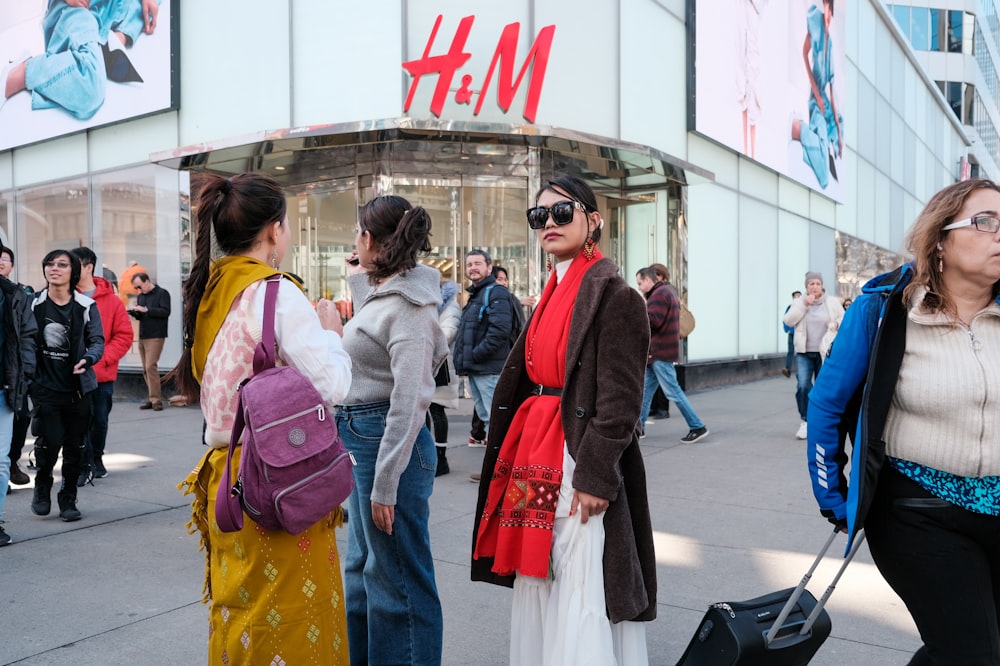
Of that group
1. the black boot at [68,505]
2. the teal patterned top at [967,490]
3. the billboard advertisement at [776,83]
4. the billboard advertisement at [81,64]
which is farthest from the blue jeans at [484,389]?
the billboard advertisement at [776,83]

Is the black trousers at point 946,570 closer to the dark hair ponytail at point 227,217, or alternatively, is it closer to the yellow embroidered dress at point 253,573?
the yellow embroidered dress at point 253,573

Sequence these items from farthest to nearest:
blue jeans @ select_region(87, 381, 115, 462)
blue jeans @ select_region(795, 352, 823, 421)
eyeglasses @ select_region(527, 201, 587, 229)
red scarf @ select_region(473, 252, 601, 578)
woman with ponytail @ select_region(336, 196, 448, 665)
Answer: blue jeans @ select_region(795, 352, 823, 421) < blue jeans @ select_region(87, 381, 115, 462) < woman with ponytail @ select_region(336, 196, 448, 665) < eyeglasses @ select_region(527, 201, 587, 229) < red scarf @ select_region(473, 252, 601, 578)

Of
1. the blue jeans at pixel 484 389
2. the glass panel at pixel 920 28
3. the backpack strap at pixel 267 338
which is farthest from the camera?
the glass panel at pixel 920 28

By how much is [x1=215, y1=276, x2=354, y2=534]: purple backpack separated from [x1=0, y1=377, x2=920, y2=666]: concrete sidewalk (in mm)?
1603

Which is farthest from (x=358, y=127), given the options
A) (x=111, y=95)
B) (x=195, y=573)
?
(x=195, y=573)

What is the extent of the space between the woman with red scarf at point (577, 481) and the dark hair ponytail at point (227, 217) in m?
0.88

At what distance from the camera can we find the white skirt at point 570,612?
2.49m

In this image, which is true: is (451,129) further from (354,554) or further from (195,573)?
(354,554)

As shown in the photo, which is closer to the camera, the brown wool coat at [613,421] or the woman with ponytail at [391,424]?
the brown wool coat at [613,421]

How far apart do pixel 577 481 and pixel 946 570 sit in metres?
1.04

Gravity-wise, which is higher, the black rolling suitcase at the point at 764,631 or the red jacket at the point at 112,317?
the red jacket at the point at 112,317

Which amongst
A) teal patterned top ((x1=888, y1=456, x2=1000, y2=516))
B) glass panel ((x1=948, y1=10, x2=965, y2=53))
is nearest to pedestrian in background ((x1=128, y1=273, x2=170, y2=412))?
teal patterned top ((x1=888, y1=456, x2=1000, y2=516))

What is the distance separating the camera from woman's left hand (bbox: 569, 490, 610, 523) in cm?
253

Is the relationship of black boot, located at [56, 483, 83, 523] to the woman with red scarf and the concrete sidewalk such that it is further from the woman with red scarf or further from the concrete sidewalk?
the woman with red scarf
